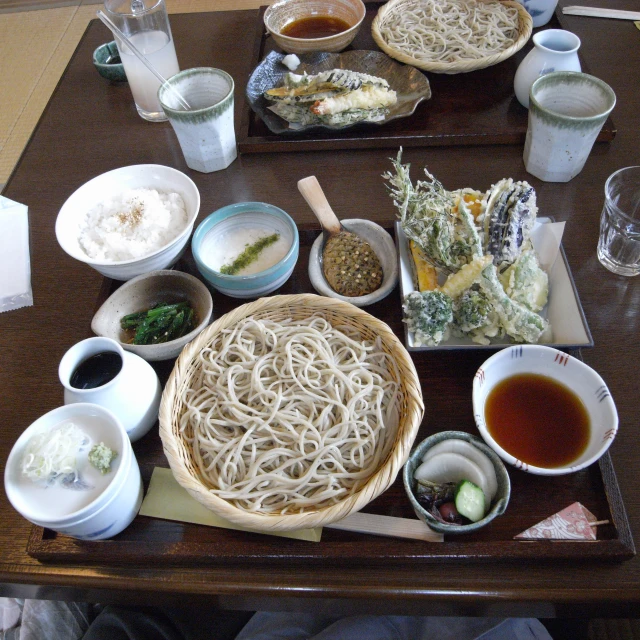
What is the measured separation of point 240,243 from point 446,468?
0.88 m

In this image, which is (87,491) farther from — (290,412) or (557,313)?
(557,313)

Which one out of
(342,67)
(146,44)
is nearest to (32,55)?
(146,44)

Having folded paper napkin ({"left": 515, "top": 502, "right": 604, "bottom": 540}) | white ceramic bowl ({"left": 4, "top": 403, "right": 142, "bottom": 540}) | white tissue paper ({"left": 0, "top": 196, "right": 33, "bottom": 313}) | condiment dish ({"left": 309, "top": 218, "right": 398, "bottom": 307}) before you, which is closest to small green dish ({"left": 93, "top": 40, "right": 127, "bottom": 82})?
white tissue paper ({"left": 0, "top": 196, "right": 33, "bottom": 313})

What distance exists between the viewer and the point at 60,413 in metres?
1.12

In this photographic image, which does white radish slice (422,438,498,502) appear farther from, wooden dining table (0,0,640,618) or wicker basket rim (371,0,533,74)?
wicker basket rim (371,0,533,74)

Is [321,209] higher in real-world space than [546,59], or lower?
lower

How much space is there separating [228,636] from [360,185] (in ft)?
4.78

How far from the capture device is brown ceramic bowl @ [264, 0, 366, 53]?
2186mm

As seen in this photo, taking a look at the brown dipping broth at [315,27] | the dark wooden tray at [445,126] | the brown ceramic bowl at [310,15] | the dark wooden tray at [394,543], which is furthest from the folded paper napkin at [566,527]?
the brown dipping broth at [315,27]

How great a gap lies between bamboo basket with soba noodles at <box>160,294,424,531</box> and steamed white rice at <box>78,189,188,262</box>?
0.39 meters

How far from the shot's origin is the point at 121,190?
5.61 feet

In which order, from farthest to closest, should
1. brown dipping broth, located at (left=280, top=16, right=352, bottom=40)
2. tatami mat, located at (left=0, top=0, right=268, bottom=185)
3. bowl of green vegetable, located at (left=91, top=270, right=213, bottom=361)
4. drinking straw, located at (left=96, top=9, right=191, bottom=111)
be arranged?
tatami mat, located at (left=0, top=0, right=268, bottom=185) → brown dipping broth, located at (left=280, top=16, right=352, bottom=40) → drinking straw, located at (left=96, top=9, right=191, bottom=111) → bowl of green vegetable, located at (left=91, top=270, right=213, bottom=361)

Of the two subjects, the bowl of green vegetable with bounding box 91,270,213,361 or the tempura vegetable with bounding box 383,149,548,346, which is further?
the bowl of green vegetable with bounding box 91,270,213,361

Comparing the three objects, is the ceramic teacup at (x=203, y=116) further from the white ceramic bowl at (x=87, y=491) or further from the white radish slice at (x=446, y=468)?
the white radish slice at (x=446, y=468)
